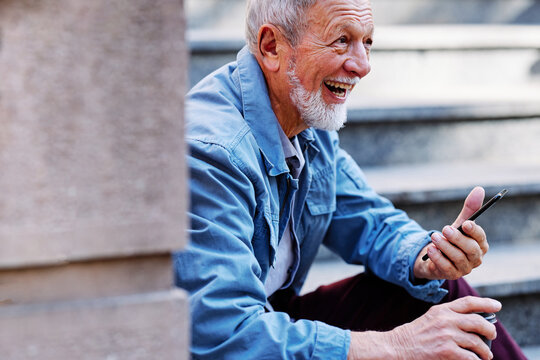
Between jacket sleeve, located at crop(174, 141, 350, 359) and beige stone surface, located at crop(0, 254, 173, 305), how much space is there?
0.32 m

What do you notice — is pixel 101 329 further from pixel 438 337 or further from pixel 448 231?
pixel 448 231

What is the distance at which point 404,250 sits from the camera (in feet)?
4.49

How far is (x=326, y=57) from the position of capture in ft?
4.23

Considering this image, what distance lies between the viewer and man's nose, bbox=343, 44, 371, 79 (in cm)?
130

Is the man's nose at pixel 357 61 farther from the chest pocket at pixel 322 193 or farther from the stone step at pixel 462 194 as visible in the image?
the stone step at pixel 462 194

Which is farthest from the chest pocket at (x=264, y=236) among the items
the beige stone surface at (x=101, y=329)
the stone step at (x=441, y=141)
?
the stone step at (x=441, y=141)

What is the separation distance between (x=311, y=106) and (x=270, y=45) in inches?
6.0

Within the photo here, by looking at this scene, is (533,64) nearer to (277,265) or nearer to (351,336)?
(277,265)

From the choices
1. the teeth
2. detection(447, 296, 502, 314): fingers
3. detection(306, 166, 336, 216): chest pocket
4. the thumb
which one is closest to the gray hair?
the teeth

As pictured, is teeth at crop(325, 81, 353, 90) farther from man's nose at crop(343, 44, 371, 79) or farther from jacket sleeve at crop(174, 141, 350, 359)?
jacket sleeve at crop(174, 141, 350, 359)

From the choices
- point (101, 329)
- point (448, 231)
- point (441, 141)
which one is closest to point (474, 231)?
point (448, 231)

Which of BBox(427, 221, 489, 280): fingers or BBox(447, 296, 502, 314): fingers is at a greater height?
BBox(427, 221, 489, 280): fingers

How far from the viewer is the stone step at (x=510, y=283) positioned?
5.29ft

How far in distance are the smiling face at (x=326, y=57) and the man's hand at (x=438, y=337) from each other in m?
0.45
